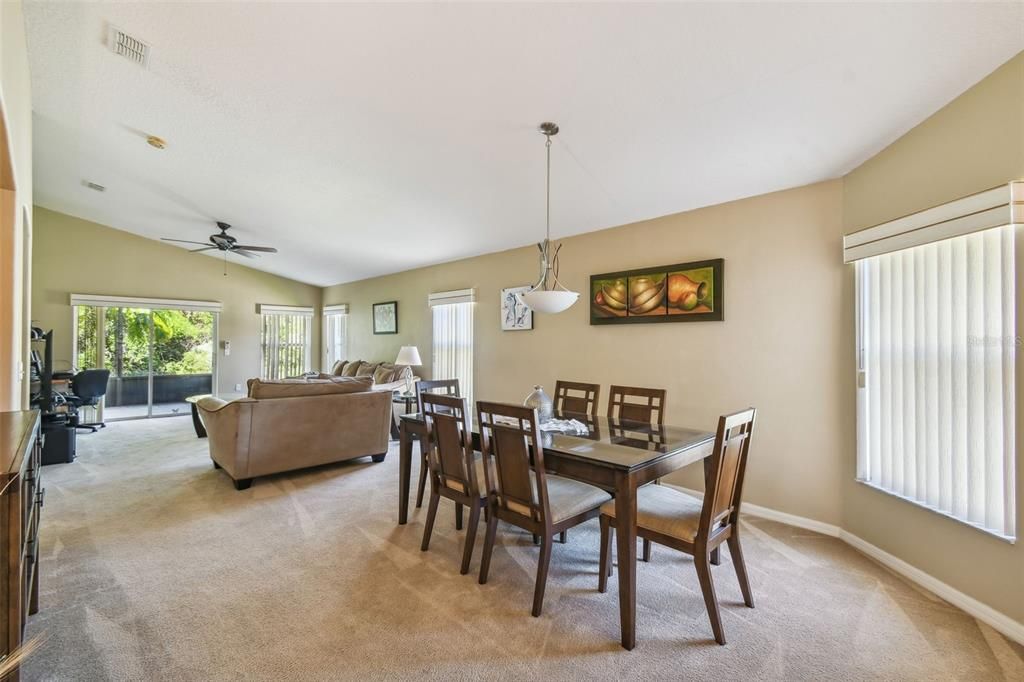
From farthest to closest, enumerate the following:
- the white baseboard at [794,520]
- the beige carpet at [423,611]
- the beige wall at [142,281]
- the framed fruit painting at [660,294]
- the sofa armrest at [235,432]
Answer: the beige wall at [142,281]
the sofa armrest at [235,432]
the framed fruit painting at [660,294]
the white baseboard at [794,520]
the beige carpet at [423,611]

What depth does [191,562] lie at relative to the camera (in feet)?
8.49

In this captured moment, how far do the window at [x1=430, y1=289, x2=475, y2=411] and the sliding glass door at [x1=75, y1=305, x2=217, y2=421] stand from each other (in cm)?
463

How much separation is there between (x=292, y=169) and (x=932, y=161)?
14.7 ft

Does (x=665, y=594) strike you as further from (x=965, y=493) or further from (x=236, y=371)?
(x=236, y=371)

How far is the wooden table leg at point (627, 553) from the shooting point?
6.14 ft

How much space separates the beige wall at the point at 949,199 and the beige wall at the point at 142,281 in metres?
9.06

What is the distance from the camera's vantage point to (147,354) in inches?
293

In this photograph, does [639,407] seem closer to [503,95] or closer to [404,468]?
[404,468]

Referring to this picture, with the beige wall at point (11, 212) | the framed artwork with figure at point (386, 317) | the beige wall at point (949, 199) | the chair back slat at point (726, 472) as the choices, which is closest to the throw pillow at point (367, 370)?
the framed artwork with figure at point (386, 317)

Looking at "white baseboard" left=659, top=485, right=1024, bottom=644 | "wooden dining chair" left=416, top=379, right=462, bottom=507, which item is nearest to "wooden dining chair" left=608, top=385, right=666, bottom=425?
"white baseboard" left=659, top=485, right=1024, bottom=644

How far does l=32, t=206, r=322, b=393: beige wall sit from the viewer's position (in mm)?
6508

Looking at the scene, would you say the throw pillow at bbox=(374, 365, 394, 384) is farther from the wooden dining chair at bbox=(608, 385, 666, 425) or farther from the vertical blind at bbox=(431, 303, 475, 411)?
the wooden dining chair at bbox=(608, 385, 666, 425)

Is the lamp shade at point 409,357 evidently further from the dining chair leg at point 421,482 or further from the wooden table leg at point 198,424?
the dining chair leg at point 421,482

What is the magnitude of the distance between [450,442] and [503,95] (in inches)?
78.5
